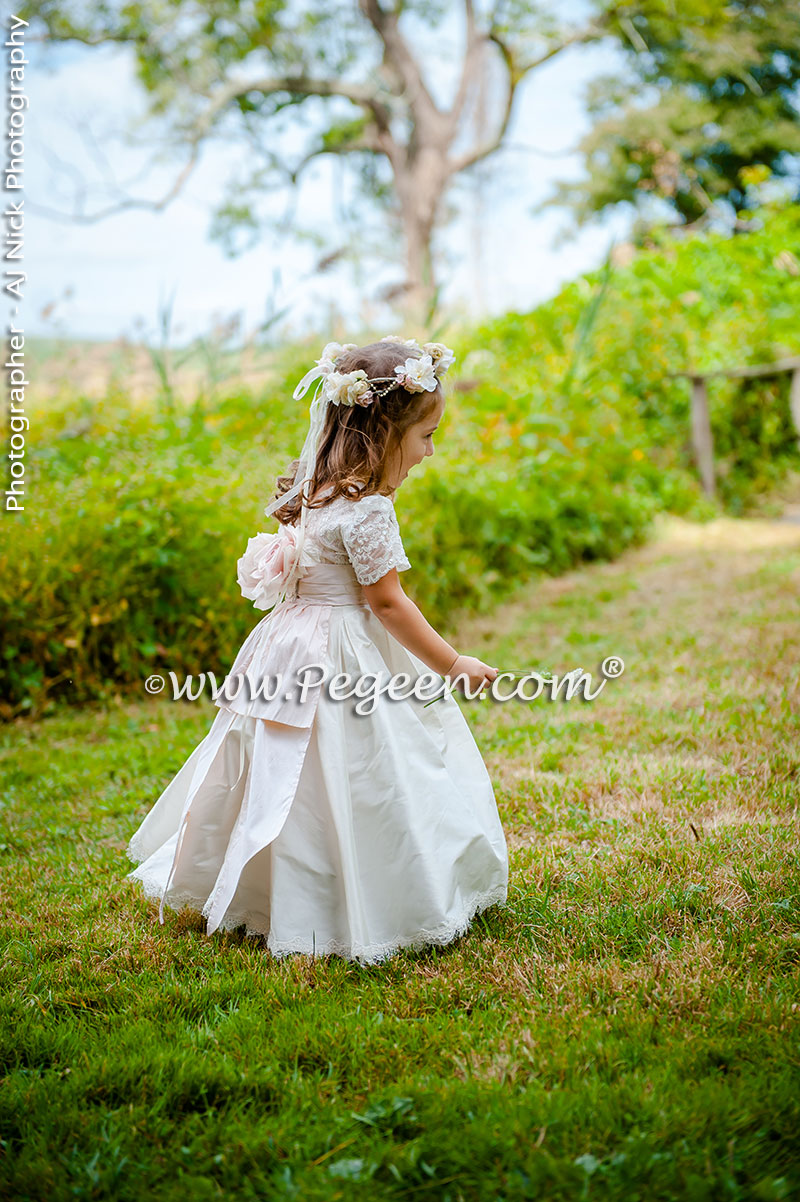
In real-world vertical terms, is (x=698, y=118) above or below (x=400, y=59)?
above

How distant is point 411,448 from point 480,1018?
4.16 ft

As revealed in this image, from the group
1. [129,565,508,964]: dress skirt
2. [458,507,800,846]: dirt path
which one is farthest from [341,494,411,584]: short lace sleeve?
[458,507,800,846]: dirt path

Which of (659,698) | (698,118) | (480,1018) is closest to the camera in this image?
(480,1018)

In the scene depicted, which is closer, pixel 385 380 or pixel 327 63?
pixel 385 380

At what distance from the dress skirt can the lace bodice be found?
0.09 m

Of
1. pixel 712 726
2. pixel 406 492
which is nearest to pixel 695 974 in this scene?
pixel 712 726

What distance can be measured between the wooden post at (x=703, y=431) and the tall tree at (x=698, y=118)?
10.3 metres

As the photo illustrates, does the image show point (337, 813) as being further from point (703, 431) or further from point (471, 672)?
point (703, 431)

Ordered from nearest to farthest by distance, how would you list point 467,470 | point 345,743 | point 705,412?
point 345,743, point 467,470, point 705,412

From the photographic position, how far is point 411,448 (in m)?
2.30

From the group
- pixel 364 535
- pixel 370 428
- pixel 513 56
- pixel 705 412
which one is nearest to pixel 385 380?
pixel 370 428

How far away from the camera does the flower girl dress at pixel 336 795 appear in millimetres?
2070

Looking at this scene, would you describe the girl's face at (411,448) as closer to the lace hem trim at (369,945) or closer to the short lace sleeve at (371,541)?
the short lace sleeve at (371,541)

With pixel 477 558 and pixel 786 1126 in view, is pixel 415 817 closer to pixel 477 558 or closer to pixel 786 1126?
pixel 786 1126
